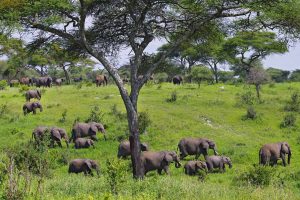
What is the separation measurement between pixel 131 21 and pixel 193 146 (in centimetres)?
875

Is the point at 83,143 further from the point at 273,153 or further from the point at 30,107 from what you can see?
the point at 273,153

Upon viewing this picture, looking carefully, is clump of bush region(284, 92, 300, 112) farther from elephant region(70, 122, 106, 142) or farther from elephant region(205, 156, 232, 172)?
elephant region(70, 122, 106, 142)

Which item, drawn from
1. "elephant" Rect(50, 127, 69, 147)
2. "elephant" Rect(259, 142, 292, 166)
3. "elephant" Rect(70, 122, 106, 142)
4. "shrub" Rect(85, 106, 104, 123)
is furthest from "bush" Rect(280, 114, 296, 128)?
"elephant" Rect(50, 127, 69, 147)

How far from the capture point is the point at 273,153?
24156 millimetres

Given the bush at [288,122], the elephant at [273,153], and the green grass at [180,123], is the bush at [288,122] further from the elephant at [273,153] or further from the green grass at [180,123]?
the elephant at [273,153]

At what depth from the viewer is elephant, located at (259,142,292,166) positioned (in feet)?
78.8

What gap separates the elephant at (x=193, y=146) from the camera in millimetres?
26016

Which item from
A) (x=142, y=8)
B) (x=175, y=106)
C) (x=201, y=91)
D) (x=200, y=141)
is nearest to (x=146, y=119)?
(x=200, y=141)

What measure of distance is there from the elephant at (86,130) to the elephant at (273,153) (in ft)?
29.6

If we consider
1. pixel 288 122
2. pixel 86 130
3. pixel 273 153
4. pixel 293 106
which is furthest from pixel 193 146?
pixel 293 106

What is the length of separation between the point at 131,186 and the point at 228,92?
3177 centimetres

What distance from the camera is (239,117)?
33750 mm

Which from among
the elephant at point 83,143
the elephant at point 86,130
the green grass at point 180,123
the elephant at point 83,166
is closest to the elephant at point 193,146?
the green grass at point 180,123

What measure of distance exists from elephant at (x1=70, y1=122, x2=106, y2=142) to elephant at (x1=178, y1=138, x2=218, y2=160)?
16.0 ft
